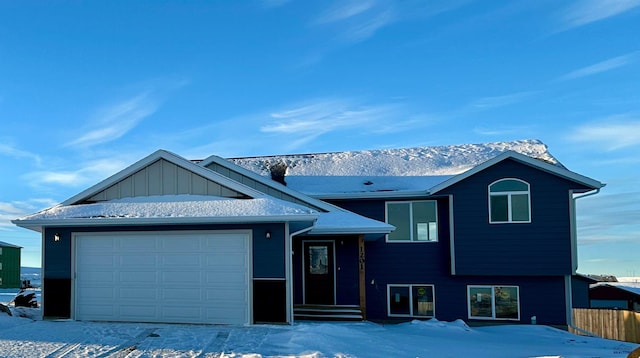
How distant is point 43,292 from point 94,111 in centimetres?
601

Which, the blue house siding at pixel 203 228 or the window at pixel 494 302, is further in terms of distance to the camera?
the window at pixel 494 302

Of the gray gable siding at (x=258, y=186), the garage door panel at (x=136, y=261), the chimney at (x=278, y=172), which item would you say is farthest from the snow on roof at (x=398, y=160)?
the garage door panel at (x=136, y=261)

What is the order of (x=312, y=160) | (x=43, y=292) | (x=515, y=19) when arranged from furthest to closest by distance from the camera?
(x=312, y=160) → (x=515, y=19) → (x=43, y=292)

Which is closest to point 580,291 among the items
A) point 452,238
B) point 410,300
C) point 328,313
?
point 452,238

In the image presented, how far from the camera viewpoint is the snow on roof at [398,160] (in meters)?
17.4

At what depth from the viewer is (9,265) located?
41625mm

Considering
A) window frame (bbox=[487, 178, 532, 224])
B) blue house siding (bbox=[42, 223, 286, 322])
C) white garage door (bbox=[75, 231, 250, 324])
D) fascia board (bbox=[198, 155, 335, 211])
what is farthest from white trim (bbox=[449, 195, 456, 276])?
white garage door (bbox=[75, 231, 250, 324])

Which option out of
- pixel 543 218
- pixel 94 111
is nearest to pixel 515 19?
pixel 543 218

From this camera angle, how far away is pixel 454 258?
1534cm

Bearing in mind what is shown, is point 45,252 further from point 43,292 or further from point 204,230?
point 204,230

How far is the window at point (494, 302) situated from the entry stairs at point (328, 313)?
3.49 m

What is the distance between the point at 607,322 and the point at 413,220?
6.51m

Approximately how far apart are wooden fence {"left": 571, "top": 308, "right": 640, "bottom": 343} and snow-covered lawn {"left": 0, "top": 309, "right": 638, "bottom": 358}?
11.8ft

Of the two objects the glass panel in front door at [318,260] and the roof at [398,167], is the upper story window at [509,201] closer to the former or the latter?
the roof at [398,167]
